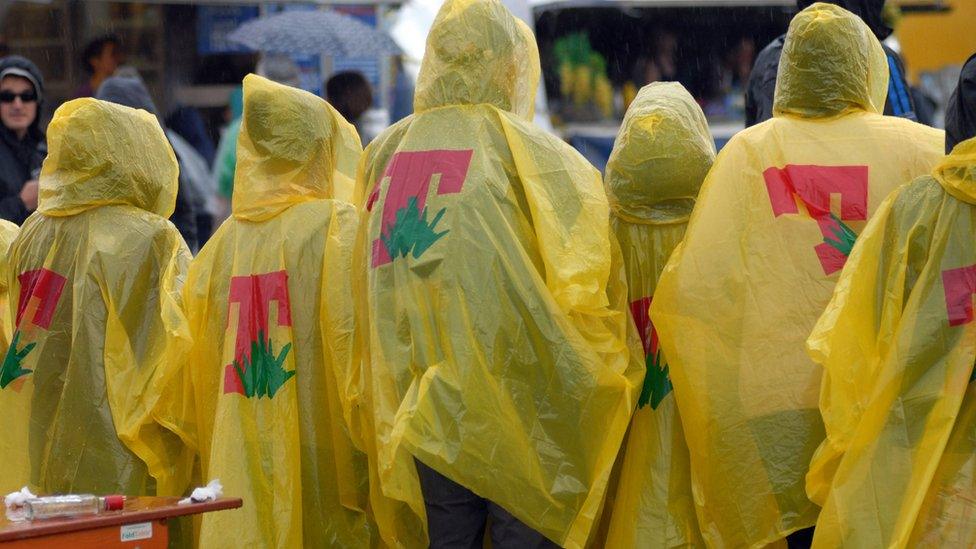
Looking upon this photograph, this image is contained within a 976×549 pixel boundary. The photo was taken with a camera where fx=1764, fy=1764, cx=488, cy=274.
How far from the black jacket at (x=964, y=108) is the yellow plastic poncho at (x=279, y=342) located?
5.81 feet

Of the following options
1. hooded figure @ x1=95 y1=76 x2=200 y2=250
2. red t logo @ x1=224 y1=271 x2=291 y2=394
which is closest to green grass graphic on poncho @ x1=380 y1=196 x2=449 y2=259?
red t logo @ x1=224 y1=271 x2=291 y2=394

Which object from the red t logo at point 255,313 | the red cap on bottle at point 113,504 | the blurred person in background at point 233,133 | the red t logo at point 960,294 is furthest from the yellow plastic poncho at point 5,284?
the blurred person in background at point 233,133

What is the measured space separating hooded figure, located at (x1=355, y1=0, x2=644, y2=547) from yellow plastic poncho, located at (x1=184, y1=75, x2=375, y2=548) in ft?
1.74

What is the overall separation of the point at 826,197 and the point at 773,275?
0.24m

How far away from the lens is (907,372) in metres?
4.09

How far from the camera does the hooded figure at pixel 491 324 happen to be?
4.39 meters

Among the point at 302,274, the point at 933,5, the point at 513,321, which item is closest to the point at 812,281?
the point at 513,321

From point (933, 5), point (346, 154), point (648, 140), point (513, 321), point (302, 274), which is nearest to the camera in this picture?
point (513, 321)

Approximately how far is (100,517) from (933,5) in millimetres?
11120

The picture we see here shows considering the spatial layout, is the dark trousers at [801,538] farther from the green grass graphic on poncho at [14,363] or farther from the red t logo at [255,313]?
the green grass graphic on poncho at [14,363]

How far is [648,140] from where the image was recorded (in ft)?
15.6

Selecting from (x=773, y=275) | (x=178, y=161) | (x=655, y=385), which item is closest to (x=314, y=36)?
(x=178, y=161)

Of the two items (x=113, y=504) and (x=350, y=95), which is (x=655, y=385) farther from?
(x=350, y=95)

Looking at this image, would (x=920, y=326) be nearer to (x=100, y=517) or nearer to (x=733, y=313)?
(x=733, y=313)
